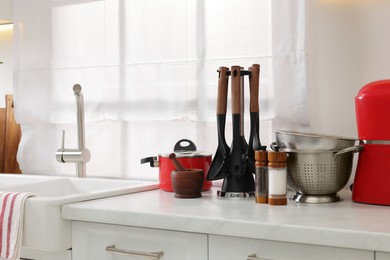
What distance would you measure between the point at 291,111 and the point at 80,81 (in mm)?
959

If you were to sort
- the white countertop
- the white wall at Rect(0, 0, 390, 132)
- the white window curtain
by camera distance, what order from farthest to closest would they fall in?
1. the white window curtain
2. the white wall at Rect(0, 0, 390, 132)
3. the white countertop

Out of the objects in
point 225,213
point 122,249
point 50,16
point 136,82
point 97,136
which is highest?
point 50,16

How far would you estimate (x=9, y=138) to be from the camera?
273 cm

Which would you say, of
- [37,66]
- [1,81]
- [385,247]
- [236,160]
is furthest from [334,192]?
[1,81]

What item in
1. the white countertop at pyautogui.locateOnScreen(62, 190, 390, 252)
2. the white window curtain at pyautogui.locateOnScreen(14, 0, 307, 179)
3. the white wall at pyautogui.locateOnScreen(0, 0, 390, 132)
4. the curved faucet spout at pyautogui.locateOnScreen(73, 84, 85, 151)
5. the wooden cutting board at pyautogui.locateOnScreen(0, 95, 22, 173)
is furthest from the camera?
the wooden cutting board at pyautogui.locateOnScreen(0, 95, 22, 173)

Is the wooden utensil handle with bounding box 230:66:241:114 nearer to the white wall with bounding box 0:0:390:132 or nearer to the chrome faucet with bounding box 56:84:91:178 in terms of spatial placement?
the white wall with bounding box 0:0:390:132

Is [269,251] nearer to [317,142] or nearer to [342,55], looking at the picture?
[317,142]

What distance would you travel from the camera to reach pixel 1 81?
284 centimetres

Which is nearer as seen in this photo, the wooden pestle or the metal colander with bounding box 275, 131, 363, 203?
the metal colander with bounding box 275, 131, 363, 203

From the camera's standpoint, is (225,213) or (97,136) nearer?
(225,213)

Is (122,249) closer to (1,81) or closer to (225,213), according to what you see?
(225,213)

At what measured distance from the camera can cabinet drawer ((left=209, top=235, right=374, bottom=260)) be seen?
123 centimetres

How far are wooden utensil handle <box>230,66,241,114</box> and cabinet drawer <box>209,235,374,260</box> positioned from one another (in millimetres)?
512

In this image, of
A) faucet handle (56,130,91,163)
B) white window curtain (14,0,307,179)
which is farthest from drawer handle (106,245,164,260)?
faucet handle (56,130,91,163)
